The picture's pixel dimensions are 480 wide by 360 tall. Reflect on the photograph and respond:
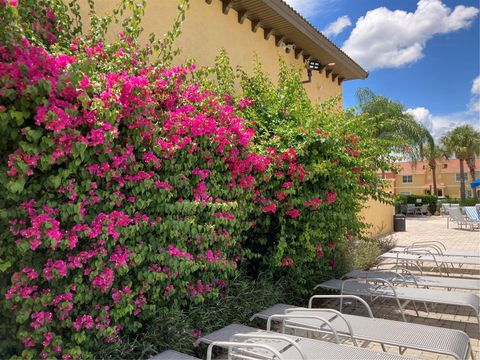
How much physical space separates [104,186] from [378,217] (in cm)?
1355

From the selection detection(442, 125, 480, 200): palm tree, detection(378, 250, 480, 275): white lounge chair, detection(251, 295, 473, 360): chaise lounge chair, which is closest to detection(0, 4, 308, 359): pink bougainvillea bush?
detection(251, 295, 473, 360): chaise lounge chair

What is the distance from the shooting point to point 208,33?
7.07 meters

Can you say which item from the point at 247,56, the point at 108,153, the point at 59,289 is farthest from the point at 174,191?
the point at 247,56

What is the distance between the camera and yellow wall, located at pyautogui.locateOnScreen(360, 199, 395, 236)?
44.4 ft

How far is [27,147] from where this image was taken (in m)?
2.59

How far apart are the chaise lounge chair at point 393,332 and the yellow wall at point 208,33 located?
14.5ft

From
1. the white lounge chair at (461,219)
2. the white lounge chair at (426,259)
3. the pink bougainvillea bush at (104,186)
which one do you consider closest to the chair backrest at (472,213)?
the white lounge chair at (461,219)

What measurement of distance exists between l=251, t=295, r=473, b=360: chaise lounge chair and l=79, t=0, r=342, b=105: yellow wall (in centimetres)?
442

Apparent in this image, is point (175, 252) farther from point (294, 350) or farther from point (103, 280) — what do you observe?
point (294, 350)

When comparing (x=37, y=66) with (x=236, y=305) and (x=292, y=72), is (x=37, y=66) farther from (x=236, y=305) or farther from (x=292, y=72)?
(x=292, y=72)

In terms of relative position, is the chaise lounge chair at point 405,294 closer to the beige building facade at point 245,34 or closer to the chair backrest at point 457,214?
the beige building facade at point 245,34

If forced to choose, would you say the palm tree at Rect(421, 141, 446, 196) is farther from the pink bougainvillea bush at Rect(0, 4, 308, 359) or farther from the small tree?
the pink bougainvillea bush at Rect(0, 4, 308, 359)

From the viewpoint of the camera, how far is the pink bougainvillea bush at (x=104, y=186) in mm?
2658

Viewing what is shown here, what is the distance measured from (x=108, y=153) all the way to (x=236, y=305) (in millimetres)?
2677
